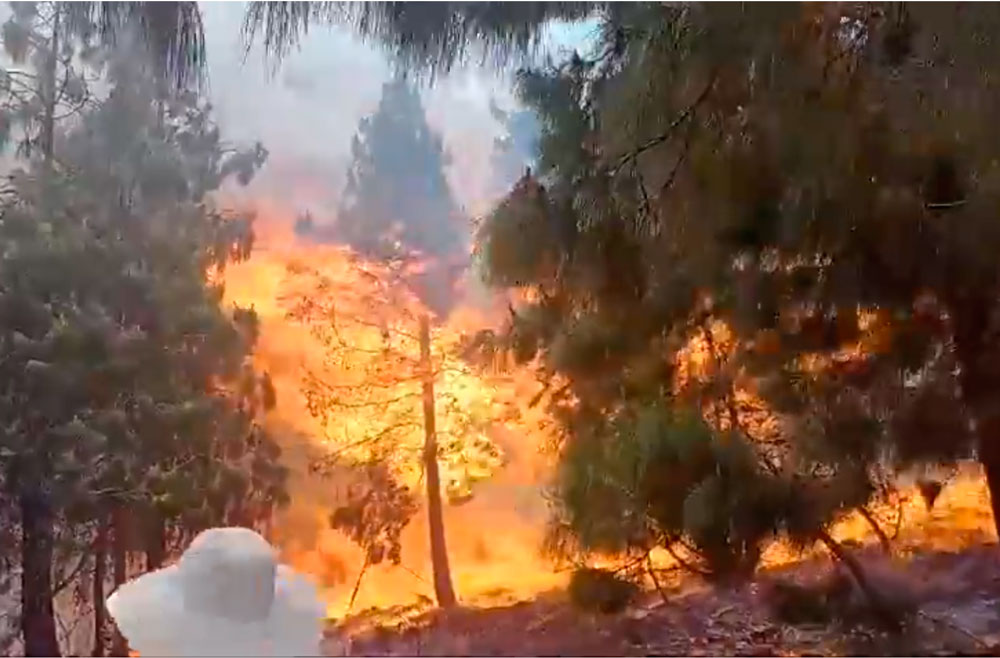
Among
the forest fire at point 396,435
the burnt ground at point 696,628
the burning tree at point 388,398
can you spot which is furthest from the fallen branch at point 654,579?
the burning tree at point 388,398

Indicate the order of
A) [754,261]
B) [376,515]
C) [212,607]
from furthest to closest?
[376,515] < [754,261] < [212,607]

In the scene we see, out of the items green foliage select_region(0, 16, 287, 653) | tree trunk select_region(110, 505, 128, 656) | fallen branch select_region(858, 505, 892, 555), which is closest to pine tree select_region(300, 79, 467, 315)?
green foliage select_region(0, 16, 287, 653)

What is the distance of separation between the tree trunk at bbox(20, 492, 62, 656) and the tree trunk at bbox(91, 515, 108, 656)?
5 centimetres

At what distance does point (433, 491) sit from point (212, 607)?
39 centimetres

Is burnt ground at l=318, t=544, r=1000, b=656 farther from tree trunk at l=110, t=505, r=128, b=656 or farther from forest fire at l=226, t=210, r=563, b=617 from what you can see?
tree trunk at l=110, t=505, r=128, b=656

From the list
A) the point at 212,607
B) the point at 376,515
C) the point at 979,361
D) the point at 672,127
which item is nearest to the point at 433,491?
the point at 376,515

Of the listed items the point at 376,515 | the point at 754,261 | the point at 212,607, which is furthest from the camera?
the point at 376,515

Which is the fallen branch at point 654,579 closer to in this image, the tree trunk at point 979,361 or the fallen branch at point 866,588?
the fallen branch at point 866,588

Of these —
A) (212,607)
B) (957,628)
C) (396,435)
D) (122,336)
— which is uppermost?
(122,336)

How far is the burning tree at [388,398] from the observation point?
1.27 meters

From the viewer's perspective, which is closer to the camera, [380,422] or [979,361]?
[979,361]

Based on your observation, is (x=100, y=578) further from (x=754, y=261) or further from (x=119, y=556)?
(x=754, y=261)

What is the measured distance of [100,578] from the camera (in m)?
1.19

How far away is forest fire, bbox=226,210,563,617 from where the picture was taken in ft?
4.14
